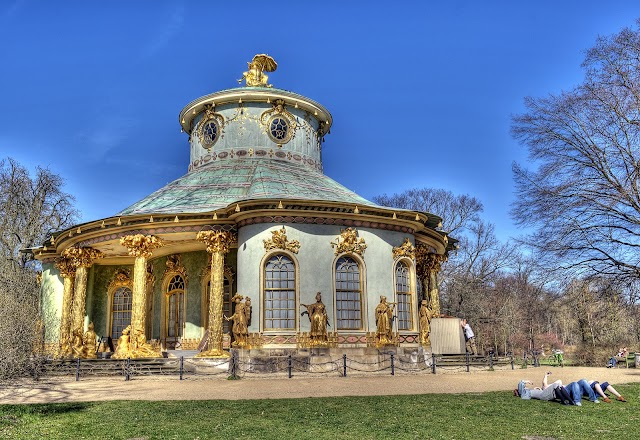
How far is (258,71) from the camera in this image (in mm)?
27547

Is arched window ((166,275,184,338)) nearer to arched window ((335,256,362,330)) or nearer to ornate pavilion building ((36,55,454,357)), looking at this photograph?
ornate pavilion building ((36,55,454,357))

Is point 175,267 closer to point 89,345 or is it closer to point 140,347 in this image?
point 89,345

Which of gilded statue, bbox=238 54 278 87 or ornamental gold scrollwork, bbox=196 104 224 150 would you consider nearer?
ornamental gold scrollwork, bbox=196 104 224 150

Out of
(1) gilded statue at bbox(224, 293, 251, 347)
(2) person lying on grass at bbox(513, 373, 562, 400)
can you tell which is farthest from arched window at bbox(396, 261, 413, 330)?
(2) person lying on grass at bbox(513, 373, 562, 400)

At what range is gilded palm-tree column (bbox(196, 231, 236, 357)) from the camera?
18.4m

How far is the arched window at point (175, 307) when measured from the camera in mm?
22641

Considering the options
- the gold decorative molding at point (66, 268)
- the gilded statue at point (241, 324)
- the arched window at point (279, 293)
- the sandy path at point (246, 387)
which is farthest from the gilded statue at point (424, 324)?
the gold decorative molding at point (66, 268)

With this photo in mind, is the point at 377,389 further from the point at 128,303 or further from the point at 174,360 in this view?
the point at 128,303

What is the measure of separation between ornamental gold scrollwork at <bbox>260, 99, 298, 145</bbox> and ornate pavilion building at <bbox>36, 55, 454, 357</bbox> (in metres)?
0.05

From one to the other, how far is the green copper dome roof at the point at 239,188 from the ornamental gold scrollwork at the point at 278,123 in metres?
1.20

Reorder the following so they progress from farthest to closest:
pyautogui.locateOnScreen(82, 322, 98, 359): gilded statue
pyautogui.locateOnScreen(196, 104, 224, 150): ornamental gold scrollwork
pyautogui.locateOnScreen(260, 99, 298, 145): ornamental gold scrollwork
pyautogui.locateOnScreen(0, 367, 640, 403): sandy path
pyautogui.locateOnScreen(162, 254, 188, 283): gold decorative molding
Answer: pyautogui.locateOnScreen(196, 104, 224, 150): ornamental gold scrollwork < pyautogui.locateOnScreen(260, 99, 298, 145): ornamental gold scrollwork < pyautogui.locateOnScreen(162, 254, 188, 283): gold decorative molding < pyautogui.locateOnScreen(82, 322, 98, 359): gilded statue < pyautogui.locateOnScreen(0, 367, 640, 403): sandy path

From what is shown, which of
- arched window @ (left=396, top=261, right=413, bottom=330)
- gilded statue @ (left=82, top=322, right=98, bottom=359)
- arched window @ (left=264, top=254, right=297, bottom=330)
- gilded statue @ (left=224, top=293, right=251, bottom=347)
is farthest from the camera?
gilded statue @ (left=82, top=322, right=98, bottom=359)

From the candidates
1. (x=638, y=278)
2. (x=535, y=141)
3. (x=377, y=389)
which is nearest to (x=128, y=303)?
(x=377, y=389)

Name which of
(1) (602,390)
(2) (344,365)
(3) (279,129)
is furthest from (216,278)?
(1) (602,390)
